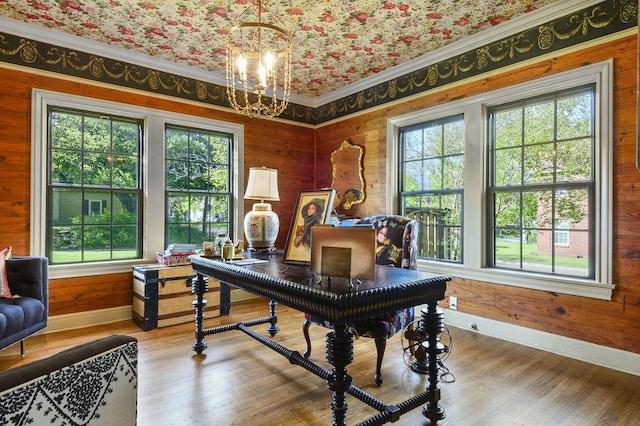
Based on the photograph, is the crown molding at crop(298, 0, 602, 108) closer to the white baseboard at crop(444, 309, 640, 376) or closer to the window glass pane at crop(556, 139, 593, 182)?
the window glass pane at crop(556, 139, 593, 182)

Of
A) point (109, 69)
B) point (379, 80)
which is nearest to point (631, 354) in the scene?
point (379, 80)

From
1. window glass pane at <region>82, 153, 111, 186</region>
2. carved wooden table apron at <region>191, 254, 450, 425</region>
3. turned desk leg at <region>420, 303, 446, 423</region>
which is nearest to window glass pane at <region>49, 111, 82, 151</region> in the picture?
window glass pane at <region>82, 153, 111, 186</region>

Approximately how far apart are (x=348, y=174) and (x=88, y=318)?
10.9ft

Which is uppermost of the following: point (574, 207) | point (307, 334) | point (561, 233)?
point (574, 207)

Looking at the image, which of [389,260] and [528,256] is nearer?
[389,260]

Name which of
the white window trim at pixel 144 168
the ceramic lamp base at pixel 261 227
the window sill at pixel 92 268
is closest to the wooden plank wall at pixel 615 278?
the ceramic lamp base at pixel 261 227

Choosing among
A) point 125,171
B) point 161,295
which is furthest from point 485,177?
point 125,171

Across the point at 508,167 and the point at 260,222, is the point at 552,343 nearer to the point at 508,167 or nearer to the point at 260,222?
the point at 508,167

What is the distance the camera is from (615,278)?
2516mm

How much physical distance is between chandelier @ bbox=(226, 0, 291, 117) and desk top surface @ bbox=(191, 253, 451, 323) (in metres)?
1.09

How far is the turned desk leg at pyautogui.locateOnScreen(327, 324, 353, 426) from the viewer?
146 cm

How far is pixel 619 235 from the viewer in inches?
98.3

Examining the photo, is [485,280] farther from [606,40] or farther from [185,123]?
[185,123]

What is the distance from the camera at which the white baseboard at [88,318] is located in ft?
10.7
